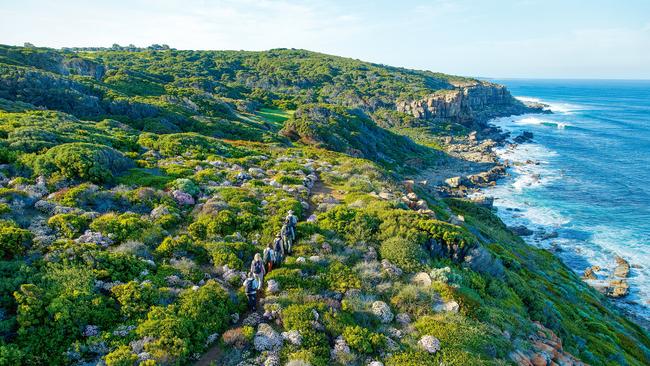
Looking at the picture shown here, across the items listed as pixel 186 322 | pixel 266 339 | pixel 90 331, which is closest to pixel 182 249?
pixel 186 322

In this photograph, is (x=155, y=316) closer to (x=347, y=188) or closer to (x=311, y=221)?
(x=311, y=221)

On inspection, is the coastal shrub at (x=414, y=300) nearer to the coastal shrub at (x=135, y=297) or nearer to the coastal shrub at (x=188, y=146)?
the coastal shrub at (x=135, y=297)

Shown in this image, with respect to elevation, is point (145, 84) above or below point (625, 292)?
above

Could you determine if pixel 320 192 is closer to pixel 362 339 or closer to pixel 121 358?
pixel 362 339

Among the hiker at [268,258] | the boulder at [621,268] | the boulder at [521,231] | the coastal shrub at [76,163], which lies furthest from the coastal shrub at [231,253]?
the boulder at [521,231]

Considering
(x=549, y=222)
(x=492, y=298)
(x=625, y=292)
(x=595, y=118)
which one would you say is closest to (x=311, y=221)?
(x=492, y=298)
